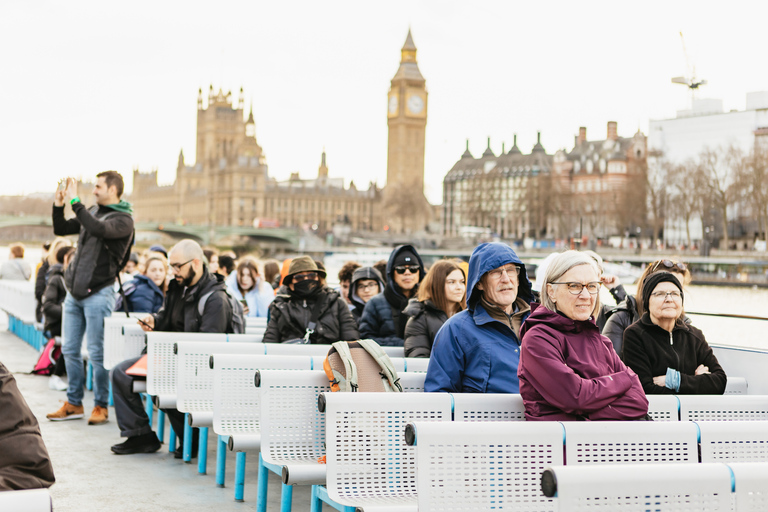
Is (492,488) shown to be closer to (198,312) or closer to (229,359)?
(229,359)

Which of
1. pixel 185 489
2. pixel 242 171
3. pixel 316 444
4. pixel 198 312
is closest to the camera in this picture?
pixel 316 444

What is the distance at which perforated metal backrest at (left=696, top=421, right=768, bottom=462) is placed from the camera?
2613 millimetres

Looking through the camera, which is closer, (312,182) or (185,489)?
(185,489)

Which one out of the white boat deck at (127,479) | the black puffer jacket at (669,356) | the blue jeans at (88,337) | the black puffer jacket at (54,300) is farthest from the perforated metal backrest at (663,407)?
the black puffer jacket at (54,300)

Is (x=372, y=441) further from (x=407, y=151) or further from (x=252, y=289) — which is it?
(x=407, y=151)

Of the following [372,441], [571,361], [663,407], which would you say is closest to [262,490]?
[372,441]

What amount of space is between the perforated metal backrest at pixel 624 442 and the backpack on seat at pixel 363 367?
0.97m

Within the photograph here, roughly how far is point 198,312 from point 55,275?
9.58ft

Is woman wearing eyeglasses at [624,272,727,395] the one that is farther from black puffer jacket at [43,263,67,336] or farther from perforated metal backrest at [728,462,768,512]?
black puffer jacket at [43,263,67,336]

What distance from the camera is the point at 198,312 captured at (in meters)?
5.07

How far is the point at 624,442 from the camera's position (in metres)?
2.48

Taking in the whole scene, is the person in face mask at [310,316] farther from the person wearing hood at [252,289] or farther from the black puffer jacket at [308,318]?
the person wearing hood at [252,289]

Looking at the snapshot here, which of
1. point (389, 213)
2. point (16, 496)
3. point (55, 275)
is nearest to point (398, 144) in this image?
point (389, 213)

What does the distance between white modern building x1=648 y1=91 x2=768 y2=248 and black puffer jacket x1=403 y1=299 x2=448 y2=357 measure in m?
56.4
